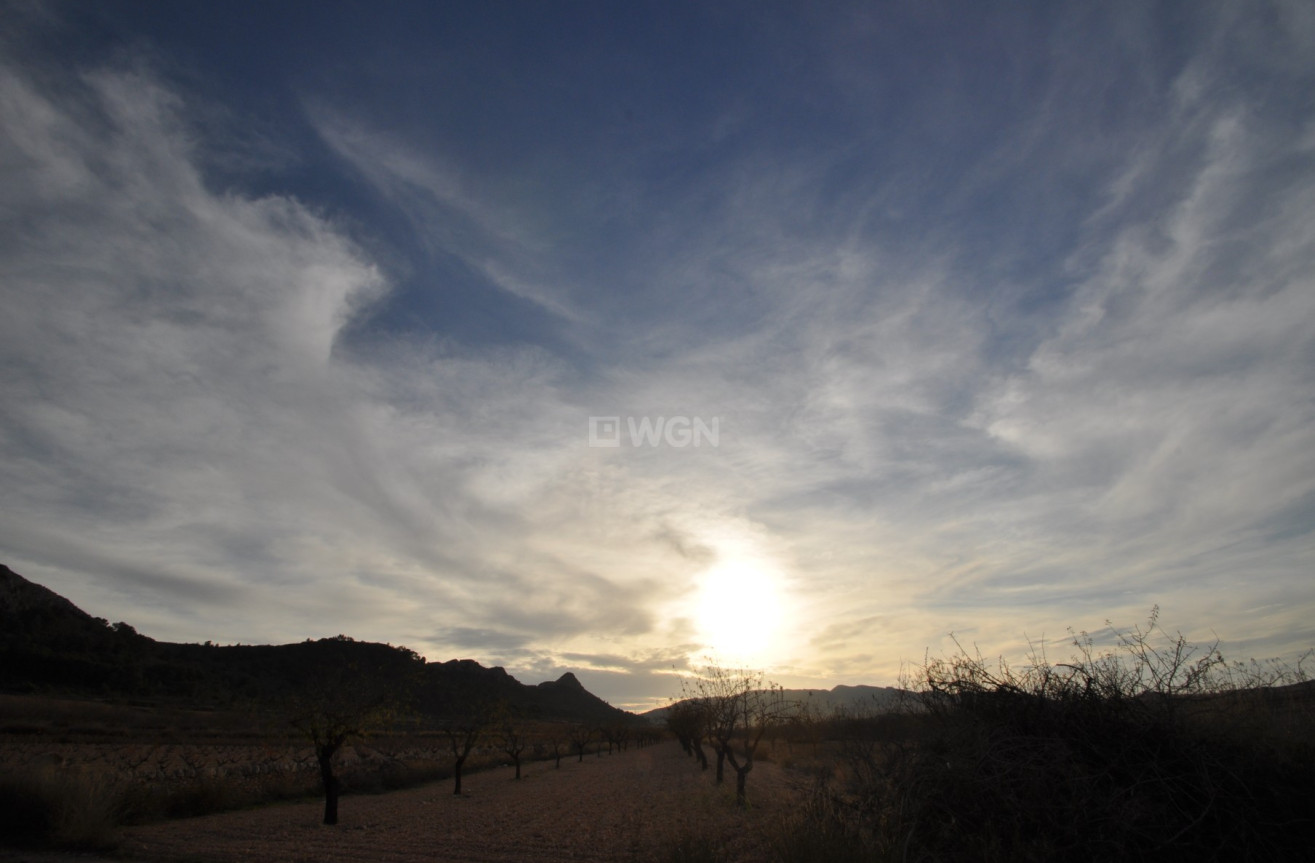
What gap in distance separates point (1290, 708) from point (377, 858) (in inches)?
693

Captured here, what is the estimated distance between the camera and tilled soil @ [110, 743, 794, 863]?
1504 cm

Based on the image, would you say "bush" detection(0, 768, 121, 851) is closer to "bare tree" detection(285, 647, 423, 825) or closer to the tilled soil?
the tilled soil

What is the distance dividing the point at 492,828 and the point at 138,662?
273 ft

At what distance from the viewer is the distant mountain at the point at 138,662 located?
67500 mm

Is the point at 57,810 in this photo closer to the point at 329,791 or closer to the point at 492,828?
the point at 329,791

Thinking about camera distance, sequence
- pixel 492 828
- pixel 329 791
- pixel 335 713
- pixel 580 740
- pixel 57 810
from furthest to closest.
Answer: pixel 580 740, pixel 335 713, pixel 492 828, pixel 329 791, pixel 57 810

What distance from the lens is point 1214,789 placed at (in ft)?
25.5

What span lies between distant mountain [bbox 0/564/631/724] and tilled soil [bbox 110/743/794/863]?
553 inches

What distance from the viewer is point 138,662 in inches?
3098

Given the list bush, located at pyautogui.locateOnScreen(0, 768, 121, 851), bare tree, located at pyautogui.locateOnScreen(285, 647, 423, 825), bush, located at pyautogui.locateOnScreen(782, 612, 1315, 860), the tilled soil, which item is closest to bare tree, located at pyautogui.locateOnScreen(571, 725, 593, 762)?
the tilled soil

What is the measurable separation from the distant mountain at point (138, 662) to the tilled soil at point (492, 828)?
46.1 feet

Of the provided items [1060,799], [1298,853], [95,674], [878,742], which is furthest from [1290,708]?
[95,674]

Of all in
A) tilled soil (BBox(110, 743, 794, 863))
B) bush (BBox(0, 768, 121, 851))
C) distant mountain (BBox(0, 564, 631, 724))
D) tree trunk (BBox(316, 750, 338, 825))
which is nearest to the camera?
tilled soil (BBox(110, 743, 794, 863))

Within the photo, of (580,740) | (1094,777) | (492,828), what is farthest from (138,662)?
(1094,777)
